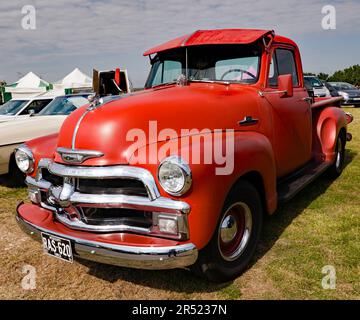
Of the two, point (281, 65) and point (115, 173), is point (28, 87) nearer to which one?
point (281, 65)

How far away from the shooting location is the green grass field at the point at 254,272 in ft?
9.10

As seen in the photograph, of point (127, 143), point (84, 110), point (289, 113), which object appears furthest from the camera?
point (289, 113)

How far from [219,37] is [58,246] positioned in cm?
250

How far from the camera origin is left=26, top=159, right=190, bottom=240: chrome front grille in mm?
2402

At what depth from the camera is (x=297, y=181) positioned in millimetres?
4195

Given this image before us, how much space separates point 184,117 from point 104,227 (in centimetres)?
104

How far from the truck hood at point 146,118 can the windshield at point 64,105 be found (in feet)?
12.3

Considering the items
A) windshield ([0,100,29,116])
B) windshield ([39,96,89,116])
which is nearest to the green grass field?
windshield ([39,96,89,116])

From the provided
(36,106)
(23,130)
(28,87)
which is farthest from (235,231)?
(28,87)

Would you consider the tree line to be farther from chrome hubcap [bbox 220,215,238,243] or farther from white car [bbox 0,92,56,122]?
chrome hubcap [bbox 220,215,238,243]

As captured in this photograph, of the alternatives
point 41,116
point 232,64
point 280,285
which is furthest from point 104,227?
point 41,116

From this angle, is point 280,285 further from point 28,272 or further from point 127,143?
point 28,272

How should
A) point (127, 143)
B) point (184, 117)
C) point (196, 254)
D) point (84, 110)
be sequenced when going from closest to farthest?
point (196, 254), point (127, 143), point (184, 117), point (84, 110)

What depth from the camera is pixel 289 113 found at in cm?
399
